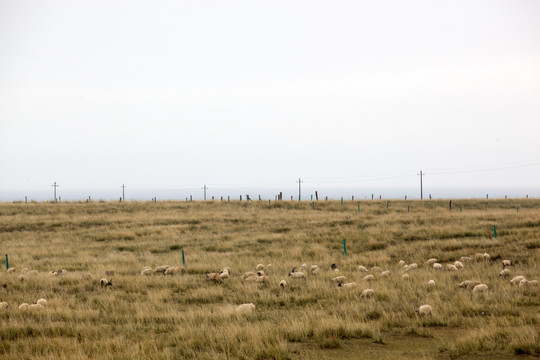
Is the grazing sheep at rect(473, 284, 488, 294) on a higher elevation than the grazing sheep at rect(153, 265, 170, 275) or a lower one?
higher

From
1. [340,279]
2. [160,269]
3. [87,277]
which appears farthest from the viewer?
[160,269]

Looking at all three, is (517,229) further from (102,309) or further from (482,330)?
(102,309)

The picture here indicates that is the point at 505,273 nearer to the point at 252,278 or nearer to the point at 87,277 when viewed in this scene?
the point at 252,278

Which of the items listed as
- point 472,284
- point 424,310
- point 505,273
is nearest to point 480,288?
point 472,284

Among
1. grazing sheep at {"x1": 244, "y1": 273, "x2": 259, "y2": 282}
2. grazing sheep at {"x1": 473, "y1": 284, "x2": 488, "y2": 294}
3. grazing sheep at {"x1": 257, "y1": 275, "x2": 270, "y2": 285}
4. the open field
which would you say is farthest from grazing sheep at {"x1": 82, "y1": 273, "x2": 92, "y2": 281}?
grazing sheep at {"x1": 473, "y1": 284, "x2": 488, "y2": 294}

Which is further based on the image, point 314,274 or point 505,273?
point 314,274

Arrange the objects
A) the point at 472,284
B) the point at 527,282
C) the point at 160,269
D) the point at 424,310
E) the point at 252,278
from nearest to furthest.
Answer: the point at 424,310
the point at 527,282
the point at 472,284
the point at 252,278
the point at 160,269

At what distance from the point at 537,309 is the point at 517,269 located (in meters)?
6.01

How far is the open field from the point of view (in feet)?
31.2

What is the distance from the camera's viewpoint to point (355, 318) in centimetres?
1156

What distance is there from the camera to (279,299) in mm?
13938

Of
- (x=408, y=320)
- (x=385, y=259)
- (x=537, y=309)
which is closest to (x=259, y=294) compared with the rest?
(x=408, y=320)

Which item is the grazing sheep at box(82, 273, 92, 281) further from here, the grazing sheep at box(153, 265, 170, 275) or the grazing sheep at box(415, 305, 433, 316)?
the grazing sheep at box(415, 305, 433, 316)

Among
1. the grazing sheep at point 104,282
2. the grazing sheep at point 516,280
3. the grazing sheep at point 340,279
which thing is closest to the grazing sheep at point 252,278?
the grazing sheep at point 340,279
